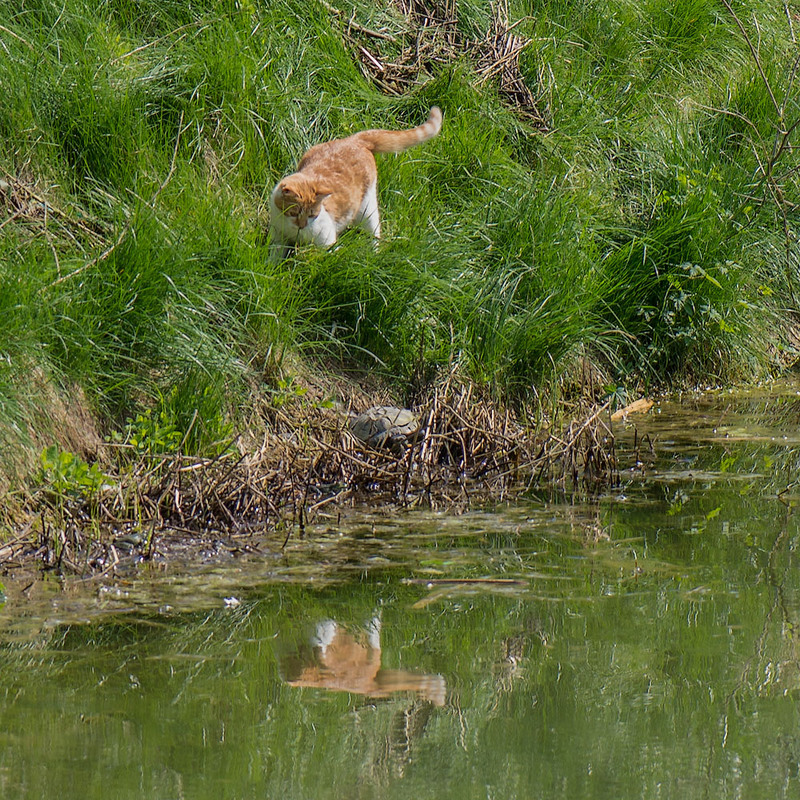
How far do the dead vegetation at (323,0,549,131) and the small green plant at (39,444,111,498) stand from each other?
3735mm

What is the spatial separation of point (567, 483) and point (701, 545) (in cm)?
91

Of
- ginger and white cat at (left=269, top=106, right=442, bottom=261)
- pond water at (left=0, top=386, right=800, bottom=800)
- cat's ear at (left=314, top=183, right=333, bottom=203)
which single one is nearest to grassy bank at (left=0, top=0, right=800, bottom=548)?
ginger and white cat at (left=269, top=106, right=442, bottom=261)

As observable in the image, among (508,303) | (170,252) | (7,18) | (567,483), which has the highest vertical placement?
(7,18)

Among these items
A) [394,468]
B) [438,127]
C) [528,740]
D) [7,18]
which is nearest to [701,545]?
[394,468]

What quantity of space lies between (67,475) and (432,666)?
64.6 inches

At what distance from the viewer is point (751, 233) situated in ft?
23.1

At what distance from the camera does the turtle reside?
16.7 feet

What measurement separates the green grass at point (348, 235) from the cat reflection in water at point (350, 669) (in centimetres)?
145

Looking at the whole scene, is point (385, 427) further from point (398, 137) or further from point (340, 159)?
point (398, 137)

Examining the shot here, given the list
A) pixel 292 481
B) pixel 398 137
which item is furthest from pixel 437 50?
pixel 292 481

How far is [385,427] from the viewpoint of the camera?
5113 millimetres

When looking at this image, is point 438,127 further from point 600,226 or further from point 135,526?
point 135,526

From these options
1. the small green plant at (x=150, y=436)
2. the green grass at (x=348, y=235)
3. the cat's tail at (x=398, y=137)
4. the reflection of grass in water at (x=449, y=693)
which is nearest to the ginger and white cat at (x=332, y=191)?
the cat's tail at (x=398, y=137)

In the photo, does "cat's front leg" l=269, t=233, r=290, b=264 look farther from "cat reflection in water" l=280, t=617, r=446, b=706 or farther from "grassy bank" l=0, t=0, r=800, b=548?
"cat reflection in water" l=280, t=617, r=446, b=706
